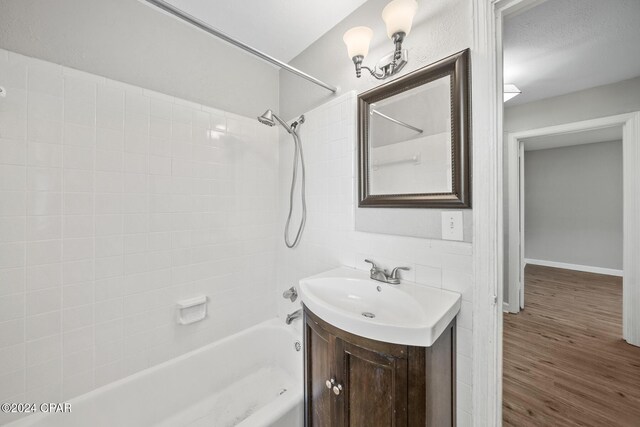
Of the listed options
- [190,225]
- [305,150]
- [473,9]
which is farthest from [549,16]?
[190,225]

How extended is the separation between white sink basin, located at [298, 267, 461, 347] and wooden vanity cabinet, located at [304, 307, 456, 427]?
5 centimetres

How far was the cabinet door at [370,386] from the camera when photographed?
73 cm

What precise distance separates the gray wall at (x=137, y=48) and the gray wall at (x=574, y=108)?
90.9 inches

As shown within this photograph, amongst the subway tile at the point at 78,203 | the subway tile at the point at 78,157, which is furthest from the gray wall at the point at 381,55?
the subway tile at the point at 78,203

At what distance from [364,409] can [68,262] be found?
146 cm

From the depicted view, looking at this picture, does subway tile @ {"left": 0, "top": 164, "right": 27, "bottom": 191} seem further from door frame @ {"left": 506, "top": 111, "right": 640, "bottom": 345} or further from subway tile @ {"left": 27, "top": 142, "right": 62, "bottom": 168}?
door frame @ {"left": 506, "top": 111, "right": 640, "bottom": 345}

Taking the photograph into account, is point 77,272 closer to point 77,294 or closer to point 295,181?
point 77,294

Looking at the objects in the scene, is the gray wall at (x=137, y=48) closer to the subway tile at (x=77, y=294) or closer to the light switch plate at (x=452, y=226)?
the subway tile at (x=77, y=294)

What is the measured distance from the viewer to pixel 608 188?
151 inches

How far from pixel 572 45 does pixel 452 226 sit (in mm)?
1989

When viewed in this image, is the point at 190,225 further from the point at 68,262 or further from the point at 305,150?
the point at 305,150

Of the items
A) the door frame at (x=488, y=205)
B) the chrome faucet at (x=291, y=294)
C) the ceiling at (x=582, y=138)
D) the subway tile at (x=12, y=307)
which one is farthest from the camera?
the ceiling at (x=582, y=138)

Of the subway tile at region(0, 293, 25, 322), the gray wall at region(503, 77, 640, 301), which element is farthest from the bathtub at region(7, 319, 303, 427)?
the gray wall at region(503, 77, 640, 301)

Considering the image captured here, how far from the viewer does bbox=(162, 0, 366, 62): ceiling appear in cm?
132
